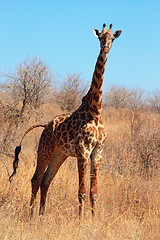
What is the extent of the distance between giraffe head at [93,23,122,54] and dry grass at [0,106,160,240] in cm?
226

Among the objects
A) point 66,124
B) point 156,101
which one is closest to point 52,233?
point 66,124

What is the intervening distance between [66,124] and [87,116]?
1.51 ft

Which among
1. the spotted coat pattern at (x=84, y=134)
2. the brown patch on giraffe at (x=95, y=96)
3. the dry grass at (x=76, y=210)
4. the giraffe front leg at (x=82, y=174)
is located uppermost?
the brown patch on giraffe at (x=95, y=96)

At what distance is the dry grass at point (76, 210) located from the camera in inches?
164

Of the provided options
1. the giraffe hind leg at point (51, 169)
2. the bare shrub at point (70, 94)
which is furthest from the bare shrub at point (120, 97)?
the giraffe hind leg at point (51, 169)

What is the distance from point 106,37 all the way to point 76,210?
2.83 m

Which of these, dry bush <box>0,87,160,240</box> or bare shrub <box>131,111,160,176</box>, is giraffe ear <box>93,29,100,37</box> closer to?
dry bush <box>0,87,160,240</box>

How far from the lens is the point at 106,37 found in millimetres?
4539

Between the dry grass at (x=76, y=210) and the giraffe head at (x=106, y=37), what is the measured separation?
88.8 inches

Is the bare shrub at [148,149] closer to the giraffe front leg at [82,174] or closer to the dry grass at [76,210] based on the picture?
the dry grass at [76,210]

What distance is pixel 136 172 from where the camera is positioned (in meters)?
7.24

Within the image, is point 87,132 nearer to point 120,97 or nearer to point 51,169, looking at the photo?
point 51,169

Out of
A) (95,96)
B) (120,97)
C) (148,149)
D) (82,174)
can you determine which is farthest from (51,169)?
(120,97)

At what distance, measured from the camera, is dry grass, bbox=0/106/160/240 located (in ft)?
13.6
